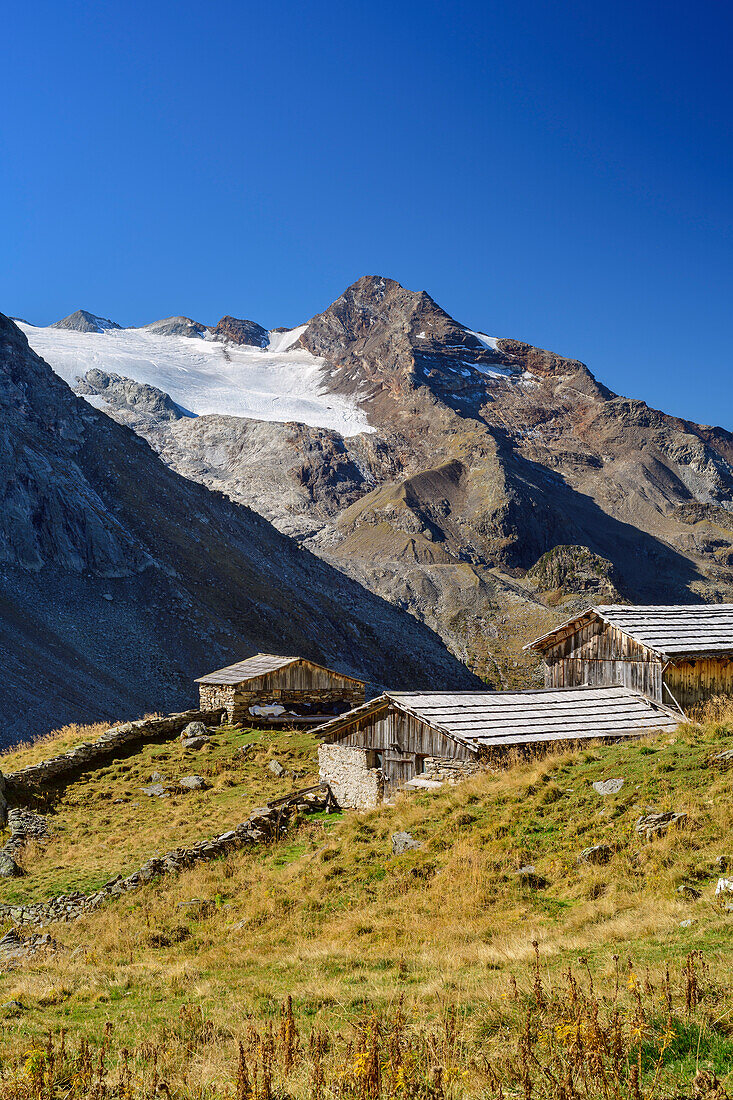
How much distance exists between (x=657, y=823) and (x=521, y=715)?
351 inches

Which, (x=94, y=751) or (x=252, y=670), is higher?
(x=252, y=670)

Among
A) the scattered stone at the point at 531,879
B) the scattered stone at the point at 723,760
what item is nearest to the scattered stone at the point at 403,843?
the scattered stone at the point at 531,879

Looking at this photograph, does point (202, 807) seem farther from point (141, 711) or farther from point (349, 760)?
point (141, 711)

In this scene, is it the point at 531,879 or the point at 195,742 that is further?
the point at 195,742

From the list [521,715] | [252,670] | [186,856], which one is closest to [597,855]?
[521,715]

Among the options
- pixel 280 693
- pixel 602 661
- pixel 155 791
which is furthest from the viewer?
pixel 280 693

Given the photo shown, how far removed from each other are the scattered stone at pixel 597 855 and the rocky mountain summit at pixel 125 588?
131 feet

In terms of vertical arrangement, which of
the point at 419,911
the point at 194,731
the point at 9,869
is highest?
the point at 194,731

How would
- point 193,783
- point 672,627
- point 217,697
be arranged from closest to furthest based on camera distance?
point 193,783 → point 672,627 → point 217,697

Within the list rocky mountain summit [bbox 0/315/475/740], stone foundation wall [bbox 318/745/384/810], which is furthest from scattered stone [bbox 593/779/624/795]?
rocky mountain summit [bbox 0/315/475/740]

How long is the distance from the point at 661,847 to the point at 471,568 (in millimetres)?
139724

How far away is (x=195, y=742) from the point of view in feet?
90.0

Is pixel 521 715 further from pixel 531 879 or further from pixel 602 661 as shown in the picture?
pixel 531 879

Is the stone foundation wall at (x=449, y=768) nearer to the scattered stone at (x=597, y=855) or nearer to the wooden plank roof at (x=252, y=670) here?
the scattered stone at (x=597, y=855)
